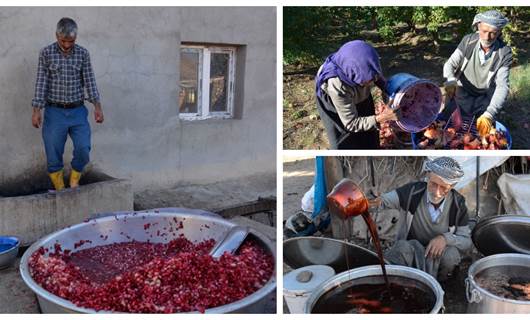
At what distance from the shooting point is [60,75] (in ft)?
15.9

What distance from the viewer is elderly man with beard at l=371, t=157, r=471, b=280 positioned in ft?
12.4

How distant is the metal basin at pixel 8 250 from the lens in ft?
13.7

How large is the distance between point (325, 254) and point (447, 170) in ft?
2.91

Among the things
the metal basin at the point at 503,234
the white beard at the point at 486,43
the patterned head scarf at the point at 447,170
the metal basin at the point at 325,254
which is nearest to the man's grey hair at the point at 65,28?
the metal basin at the point at 325,254

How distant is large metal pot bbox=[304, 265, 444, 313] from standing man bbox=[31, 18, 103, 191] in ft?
8.83

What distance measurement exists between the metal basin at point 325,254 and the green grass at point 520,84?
4.06m

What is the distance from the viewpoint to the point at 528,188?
15.1ft

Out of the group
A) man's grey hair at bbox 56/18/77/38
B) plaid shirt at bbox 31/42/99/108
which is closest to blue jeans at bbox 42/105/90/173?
plaid shirt at bbox 31/42/99/108

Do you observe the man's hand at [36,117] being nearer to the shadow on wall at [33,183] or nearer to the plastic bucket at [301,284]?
the shadow on wall at [33,183]

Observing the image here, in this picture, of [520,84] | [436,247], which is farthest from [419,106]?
[520,84]

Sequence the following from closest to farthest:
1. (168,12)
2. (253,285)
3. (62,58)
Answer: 1. (253,285)
2. (62,58)
3. (168,12)

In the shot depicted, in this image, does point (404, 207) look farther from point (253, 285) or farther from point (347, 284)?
point (253, 285)
